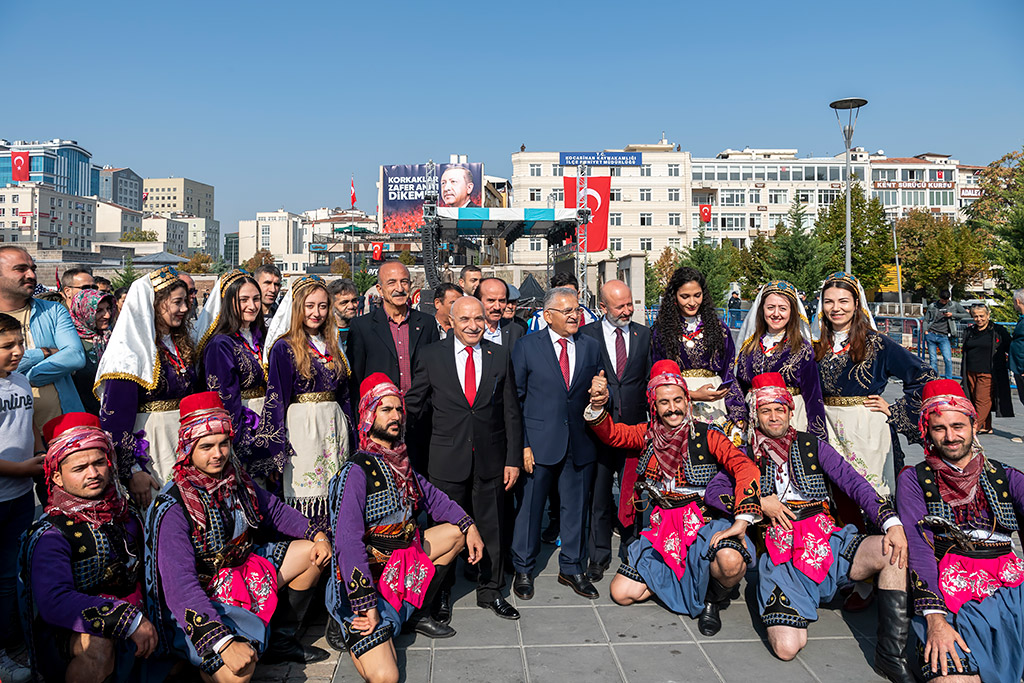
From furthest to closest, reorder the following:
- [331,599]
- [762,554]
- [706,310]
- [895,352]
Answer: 1. [706,310]
2. [895,352]
3. [762,554]
4. [331,599]

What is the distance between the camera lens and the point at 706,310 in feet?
16.4

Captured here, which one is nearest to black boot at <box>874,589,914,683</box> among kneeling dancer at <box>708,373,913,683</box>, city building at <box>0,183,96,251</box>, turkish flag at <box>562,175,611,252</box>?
kneeling dancer at <box>708,373,913,683</box>

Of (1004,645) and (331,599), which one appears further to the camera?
(331,599)

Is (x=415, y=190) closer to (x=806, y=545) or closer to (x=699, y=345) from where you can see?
(x=699, y=345)

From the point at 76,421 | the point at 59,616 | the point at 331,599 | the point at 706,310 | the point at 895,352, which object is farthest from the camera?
the point at 706,310

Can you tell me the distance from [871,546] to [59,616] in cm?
377

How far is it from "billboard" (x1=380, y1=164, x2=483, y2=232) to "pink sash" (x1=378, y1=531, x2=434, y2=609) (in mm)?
58502

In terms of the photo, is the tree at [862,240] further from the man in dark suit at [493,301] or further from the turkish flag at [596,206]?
the man in dark suit at [493,301]

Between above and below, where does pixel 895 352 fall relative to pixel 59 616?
above

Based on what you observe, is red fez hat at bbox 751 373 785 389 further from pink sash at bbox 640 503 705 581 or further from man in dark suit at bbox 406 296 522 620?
man in dark suit at bbox 406 296 522 620

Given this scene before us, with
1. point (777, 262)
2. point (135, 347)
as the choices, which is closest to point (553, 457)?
point (135, 347)

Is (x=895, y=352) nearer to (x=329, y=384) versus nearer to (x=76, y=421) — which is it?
(x=329, y=384)

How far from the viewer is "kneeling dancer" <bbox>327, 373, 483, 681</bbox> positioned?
11.3 ft

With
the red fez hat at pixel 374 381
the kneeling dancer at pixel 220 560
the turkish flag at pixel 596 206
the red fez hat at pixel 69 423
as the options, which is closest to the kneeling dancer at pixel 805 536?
the red fez hat at pixel 374 381
